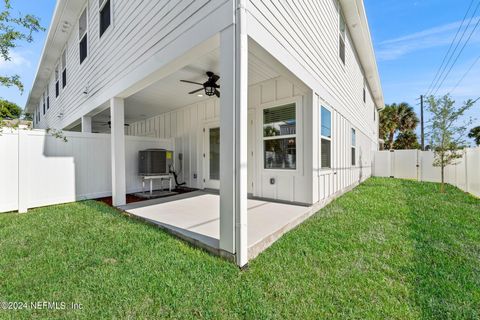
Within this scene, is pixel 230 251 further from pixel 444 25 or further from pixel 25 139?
pixel 444 25

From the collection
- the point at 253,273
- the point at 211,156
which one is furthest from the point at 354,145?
the point at 253,273

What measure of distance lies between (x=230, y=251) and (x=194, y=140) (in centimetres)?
534

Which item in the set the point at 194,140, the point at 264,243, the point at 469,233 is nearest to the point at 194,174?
the point at 194,140

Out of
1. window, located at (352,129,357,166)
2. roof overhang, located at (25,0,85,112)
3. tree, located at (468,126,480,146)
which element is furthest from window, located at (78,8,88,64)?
tree, located at (468,126,480,146)

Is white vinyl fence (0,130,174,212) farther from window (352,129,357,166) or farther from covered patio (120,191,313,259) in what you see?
window (352,129,357,166)

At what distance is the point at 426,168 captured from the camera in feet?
35.4

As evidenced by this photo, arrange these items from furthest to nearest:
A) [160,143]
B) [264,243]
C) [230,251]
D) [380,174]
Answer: [380,174] < [160,143] < [264,243] < [230,251]

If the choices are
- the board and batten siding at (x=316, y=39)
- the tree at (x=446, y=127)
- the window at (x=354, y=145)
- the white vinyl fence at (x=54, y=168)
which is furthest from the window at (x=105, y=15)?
the tree at (x=446, y=127)

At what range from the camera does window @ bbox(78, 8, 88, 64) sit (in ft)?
20.6

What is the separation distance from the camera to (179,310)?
1.58m

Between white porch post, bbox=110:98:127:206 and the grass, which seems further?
white porch post, bbox=110:98:127:206

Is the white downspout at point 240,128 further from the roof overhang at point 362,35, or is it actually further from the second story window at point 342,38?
Answer: the roof overhang at point 362,35

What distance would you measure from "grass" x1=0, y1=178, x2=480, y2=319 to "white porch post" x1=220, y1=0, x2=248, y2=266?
30 centimetres

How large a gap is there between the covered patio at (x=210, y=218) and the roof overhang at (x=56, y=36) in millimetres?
6325
